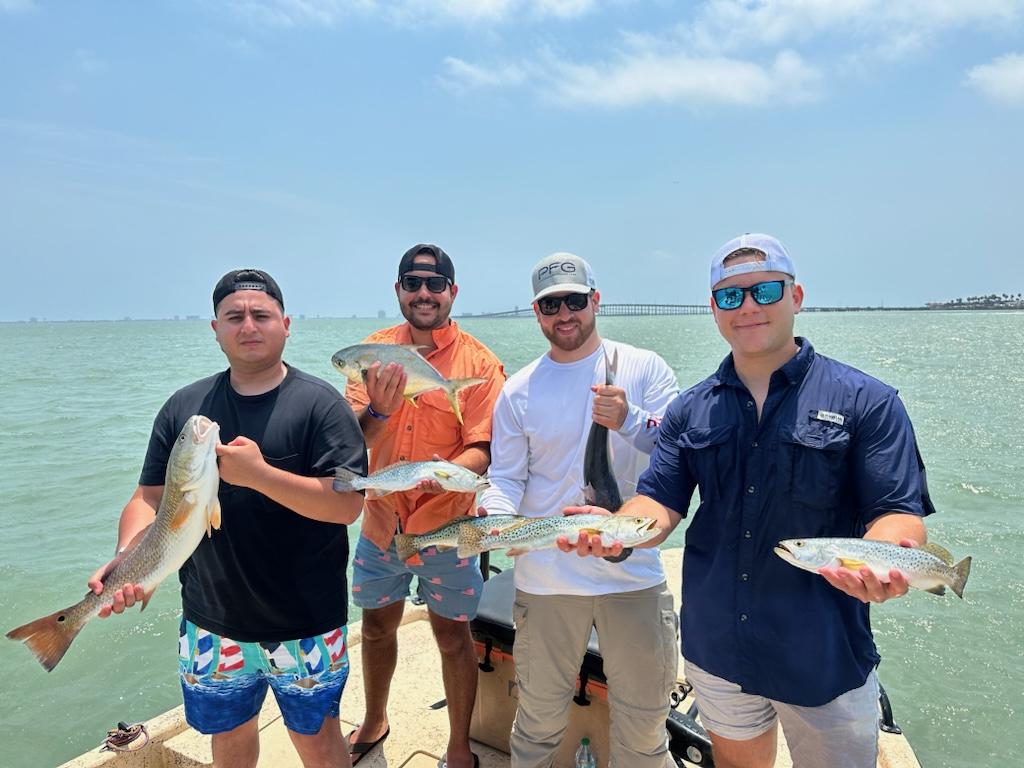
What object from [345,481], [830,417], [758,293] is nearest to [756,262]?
[758,293]

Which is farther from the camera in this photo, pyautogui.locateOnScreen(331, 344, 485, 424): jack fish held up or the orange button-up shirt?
the orange button-up shirt

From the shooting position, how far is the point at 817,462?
7.89ft

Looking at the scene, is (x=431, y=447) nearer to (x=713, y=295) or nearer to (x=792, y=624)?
(x=713, y=295)

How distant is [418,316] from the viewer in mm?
3893

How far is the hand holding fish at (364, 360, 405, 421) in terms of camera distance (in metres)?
3.47

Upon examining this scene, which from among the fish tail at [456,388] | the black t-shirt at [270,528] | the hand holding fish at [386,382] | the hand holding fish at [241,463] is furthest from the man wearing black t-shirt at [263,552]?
the fish tail at [456,388]

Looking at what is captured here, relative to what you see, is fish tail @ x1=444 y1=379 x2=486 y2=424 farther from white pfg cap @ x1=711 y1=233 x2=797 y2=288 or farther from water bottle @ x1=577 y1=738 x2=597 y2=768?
water bottle @ x1=577 y1=738 x2=597 y2=768

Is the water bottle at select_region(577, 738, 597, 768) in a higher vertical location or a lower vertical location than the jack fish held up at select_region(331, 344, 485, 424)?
lower

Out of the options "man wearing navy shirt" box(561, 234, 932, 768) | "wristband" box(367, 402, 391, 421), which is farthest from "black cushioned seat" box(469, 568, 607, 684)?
"wristband" box(367, 402, 391, 421)

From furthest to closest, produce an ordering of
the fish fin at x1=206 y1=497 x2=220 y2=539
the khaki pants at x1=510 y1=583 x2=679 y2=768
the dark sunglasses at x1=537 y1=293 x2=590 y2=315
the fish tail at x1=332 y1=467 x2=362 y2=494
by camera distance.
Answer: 1. the dark sunglasses at x1=537 y1=293 x2=590 y2=315
2. the khaki pants at x1=510 y1=583 x2=679 y2=768
3. the fish tail at x1=332 y1=467 x2=362 y2=494
4. the fish fin at x1=206 y1=497 x2=220 y2=539

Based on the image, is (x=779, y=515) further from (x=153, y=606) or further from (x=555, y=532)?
(x=153, y=606)

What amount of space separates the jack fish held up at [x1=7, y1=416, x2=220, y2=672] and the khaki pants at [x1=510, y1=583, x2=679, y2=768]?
5.43ft

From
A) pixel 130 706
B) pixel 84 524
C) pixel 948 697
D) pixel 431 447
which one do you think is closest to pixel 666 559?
pixel 948 697

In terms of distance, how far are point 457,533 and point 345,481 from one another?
656 millimetres
